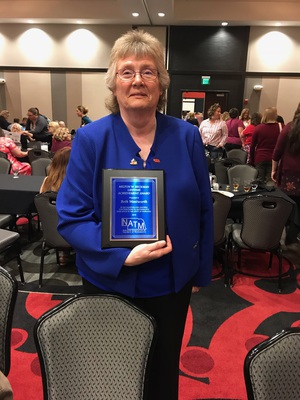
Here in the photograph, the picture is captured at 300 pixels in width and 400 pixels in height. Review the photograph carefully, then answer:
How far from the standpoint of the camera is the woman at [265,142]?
5426 mm

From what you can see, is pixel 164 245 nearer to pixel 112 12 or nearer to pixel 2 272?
pixel 2 272

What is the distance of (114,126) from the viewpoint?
4.39ft

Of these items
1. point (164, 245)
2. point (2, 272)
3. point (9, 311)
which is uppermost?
point (164, 245)

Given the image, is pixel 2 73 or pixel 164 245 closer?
pixel 164 245

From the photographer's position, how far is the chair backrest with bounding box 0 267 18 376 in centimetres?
159

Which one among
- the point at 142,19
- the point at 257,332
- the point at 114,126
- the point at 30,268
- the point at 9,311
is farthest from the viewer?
the point at 142,19

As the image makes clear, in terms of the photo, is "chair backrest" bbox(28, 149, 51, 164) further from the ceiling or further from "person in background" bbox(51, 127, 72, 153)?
the ceiling

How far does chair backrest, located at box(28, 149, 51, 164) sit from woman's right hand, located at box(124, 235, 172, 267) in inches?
193

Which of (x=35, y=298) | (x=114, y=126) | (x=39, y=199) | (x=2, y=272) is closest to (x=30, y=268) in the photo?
Answer: (x=35, y=298)

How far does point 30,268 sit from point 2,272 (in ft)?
7.35

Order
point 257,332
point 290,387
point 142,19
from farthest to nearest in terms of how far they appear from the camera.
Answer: point 142,19, point 257,332, point 290,387

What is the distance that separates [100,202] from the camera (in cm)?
130

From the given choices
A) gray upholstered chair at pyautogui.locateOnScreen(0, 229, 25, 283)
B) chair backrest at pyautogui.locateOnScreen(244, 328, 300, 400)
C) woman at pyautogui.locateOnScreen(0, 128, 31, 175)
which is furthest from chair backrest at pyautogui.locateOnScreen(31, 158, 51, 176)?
chair backrest at pyautogui.locateOnScreen(244, 328, 300, 400)

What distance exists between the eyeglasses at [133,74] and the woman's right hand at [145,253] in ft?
1.91
